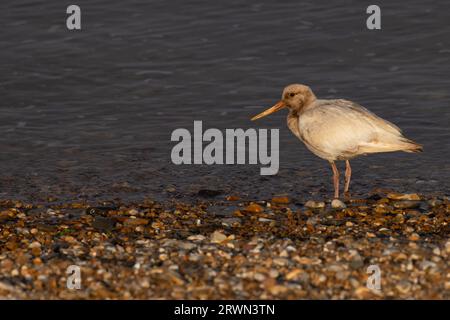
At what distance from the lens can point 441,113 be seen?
16719 mm

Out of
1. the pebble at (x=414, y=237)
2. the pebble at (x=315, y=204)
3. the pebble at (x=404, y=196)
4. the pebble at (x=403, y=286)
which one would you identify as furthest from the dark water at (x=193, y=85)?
the pebble at (x=403, y=286)

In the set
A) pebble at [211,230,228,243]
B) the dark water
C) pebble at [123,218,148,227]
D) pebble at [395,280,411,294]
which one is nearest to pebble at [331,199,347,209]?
the dark water

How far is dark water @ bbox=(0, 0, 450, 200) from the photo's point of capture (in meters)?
14.2

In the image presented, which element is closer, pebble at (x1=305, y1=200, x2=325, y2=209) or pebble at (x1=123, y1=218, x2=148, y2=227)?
pebble at (x1=123, y1=218, x2=148, y2=227)

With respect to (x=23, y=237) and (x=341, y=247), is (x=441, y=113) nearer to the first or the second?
(x=341, y=247)

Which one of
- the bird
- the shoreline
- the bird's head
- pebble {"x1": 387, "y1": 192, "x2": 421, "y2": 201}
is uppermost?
the bird's head

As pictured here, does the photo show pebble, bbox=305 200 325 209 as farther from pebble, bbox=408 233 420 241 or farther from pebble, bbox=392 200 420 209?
pebble, bbox=408 233 420 241

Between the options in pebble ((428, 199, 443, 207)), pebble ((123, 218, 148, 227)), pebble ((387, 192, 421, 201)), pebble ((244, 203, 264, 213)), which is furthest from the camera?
pebble ((387, 192, 421, 201))

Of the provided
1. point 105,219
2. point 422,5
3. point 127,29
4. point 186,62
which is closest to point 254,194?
point 105,219

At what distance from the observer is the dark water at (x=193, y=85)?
1416 centimetres

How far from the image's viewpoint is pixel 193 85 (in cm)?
1873

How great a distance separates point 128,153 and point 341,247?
628cm

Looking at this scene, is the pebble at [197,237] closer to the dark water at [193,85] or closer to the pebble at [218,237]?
the pebble at [218,237]

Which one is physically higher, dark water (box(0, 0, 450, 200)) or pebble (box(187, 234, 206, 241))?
dark water (box(0, 0, 450, 200))
